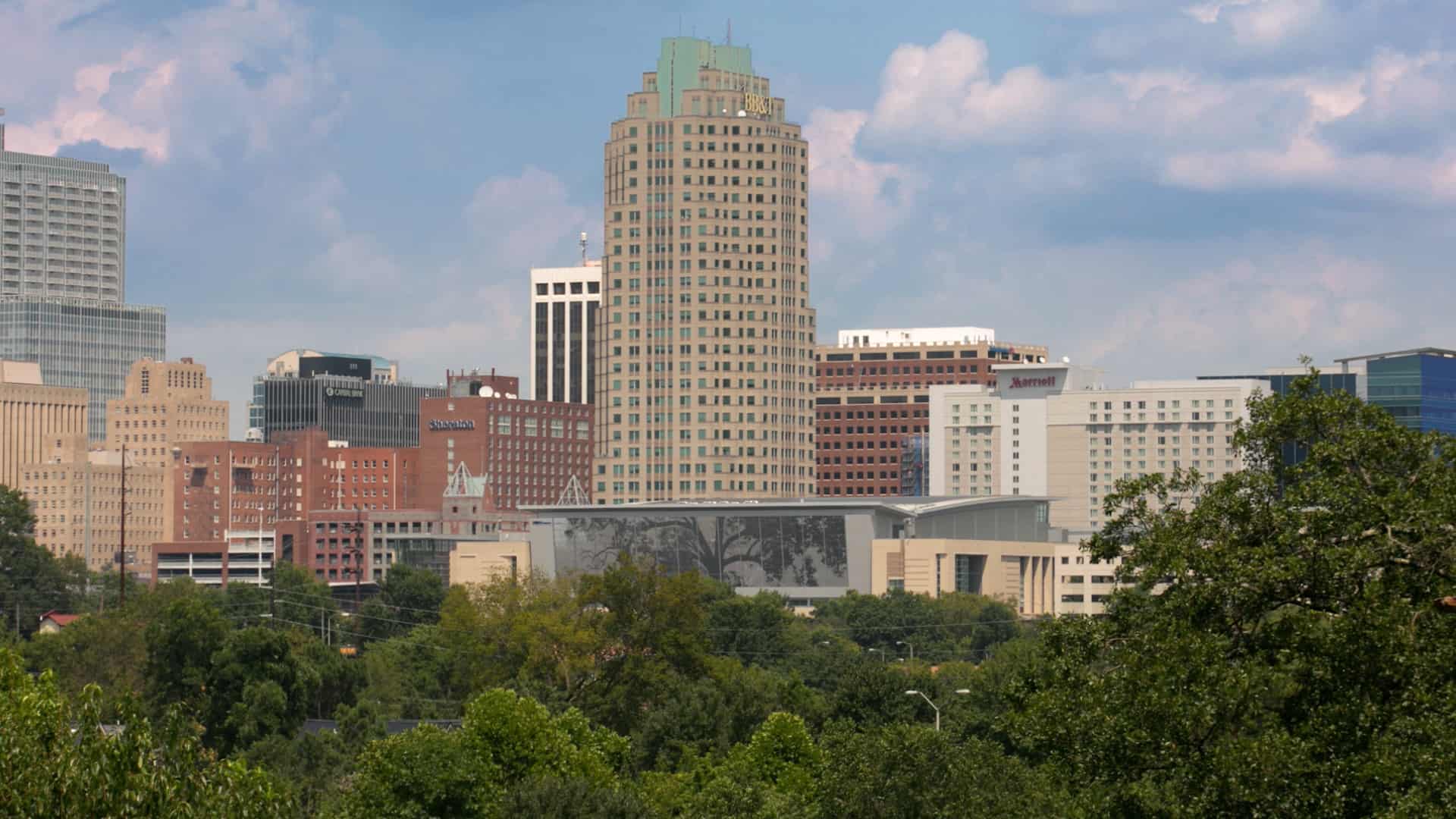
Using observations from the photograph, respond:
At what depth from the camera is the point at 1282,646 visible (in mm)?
Result: 53750

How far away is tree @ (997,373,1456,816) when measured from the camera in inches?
1977

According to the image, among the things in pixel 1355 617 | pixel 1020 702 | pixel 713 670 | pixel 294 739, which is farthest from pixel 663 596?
pixel 1355 617

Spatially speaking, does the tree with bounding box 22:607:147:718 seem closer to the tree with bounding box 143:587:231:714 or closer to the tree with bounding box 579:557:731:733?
the tree with bounding box 143:587:231:714

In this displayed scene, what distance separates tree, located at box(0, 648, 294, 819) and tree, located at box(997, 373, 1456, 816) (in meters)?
20.5

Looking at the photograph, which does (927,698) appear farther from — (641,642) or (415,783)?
(415,783)

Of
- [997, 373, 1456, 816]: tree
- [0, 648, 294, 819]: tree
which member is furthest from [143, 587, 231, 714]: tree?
[997, 373, 1456, 816]: tree

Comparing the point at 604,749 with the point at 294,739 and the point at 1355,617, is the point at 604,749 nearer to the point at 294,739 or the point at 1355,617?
the point at 294,739

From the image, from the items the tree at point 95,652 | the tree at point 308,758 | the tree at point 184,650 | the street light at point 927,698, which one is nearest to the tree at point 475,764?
the tree at point 308,758

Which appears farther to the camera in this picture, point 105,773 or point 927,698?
point 927,698

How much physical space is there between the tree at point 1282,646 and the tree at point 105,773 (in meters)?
20.5

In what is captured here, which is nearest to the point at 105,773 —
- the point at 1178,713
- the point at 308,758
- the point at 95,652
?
the point at 1178,713

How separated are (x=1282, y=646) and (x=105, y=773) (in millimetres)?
28719

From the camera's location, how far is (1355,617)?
51281mm

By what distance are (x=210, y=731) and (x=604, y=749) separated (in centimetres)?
3188
